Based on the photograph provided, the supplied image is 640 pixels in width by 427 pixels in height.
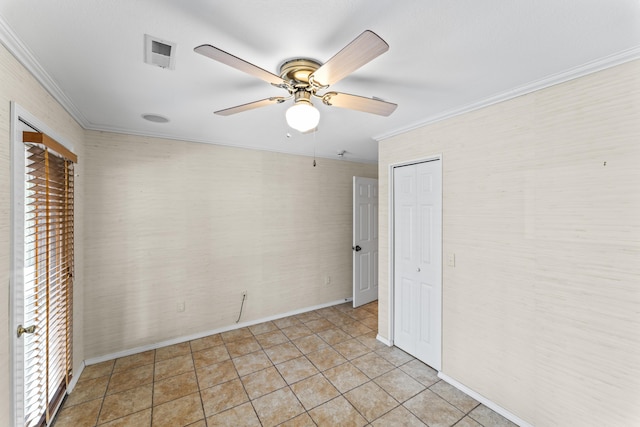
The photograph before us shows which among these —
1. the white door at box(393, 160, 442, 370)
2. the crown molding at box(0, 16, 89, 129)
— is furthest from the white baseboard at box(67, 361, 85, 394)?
the white door at box(393, 160, 442, 370)

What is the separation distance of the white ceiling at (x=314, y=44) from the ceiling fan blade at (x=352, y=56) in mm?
208

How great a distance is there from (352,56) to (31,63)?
184cm

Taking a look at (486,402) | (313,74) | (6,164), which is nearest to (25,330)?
(6,164)

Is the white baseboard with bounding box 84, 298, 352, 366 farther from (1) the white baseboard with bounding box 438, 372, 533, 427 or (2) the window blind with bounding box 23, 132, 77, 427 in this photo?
(1) the white baseboard with bounding box 438, 372, 533, 427

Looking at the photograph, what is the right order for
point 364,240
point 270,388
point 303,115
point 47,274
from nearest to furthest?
1. point 303,115
2. point 47,274
3. point 270,388
4. point 364,240

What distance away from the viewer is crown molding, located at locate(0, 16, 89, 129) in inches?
50.4

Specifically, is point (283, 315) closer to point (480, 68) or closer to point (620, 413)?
point (620, 413)

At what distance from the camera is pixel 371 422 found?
6.52 ft

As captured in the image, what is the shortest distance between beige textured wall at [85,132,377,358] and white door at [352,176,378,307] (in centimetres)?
33

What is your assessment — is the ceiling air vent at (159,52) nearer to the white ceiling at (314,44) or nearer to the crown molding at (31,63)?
the white ceiling at (314,44)

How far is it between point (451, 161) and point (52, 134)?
3125mm

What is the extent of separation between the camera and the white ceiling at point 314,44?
3.79ft

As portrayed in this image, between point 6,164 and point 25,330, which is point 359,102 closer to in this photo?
point 6,164

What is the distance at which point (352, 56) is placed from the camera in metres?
1.11
